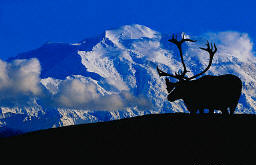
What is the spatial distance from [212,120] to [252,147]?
3.85 m

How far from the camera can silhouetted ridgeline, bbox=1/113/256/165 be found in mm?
13922

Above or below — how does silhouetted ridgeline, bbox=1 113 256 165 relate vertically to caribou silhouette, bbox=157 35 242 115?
below

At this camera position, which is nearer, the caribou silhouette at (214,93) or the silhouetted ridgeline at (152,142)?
the silhouetted ridgeline at (152,142)

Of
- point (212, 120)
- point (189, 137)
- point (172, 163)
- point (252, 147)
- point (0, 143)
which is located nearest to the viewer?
point (172, 163)

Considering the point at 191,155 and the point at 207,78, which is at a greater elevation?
the point at 207,78

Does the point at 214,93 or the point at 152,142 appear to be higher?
the point at 214,93

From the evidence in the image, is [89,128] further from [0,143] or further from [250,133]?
[250,133]

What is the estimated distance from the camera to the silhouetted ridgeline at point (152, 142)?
548 inches

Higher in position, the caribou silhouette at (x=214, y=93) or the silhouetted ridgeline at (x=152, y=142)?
the caribou silhouette at (x=214, y=93)

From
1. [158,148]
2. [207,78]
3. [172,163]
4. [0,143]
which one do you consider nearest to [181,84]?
[207,78]

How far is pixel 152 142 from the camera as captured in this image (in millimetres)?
15711

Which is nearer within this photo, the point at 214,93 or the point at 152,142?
the point at 152,142

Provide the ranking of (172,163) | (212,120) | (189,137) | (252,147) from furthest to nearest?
1. (212,120)
2. (189,137)
3. (252,147)
4. (172,163)

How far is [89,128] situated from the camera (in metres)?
20.3
